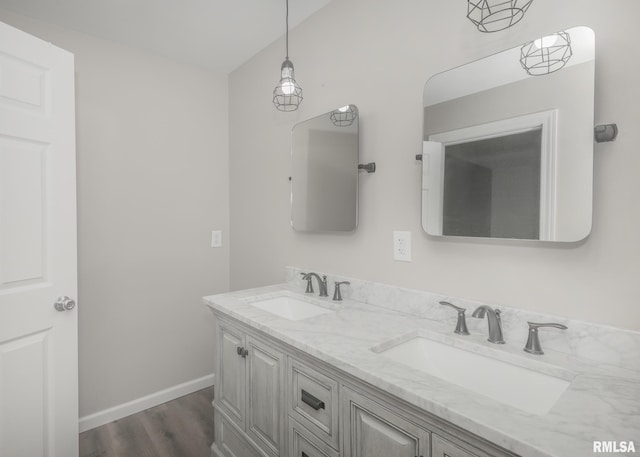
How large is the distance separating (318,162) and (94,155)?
1.44 meters

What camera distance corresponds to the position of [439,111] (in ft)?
4.47

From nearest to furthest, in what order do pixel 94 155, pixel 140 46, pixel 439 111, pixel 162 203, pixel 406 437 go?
pixel 406 437 → pixel 439 111 → pixel 94 155 → pixel 140 46 → pixel 162 203

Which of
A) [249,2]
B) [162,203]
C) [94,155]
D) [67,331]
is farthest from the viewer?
[162,203]

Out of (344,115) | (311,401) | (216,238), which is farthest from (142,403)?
(344,115)

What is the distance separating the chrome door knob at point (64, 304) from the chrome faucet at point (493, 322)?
1.77 meters

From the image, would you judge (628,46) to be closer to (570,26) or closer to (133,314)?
(570,26)

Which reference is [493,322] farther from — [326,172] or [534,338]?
[326,172]

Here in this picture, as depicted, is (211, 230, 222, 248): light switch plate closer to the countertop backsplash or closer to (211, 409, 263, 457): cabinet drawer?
(211, 409, 263, 457): cabinet drawer

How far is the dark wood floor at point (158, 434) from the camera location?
1918 millimetres

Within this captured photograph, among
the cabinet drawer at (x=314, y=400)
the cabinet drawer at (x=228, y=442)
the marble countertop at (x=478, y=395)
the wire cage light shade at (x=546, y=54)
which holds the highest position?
the wire cage light shade at (x=546, y=54)

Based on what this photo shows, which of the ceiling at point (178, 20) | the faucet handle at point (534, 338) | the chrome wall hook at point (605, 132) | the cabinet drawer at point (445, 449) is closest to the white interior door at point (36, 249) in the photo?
the ceiling at point (178, 20)

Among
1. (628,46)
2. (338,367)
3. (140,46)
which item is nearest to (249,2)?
(140,46)

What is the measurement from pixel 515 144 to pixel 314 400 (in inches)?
44.4

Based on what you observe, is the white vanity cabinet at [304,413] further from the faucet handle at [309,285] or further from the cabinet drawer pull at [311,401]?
the faucet handle at [309,285]
